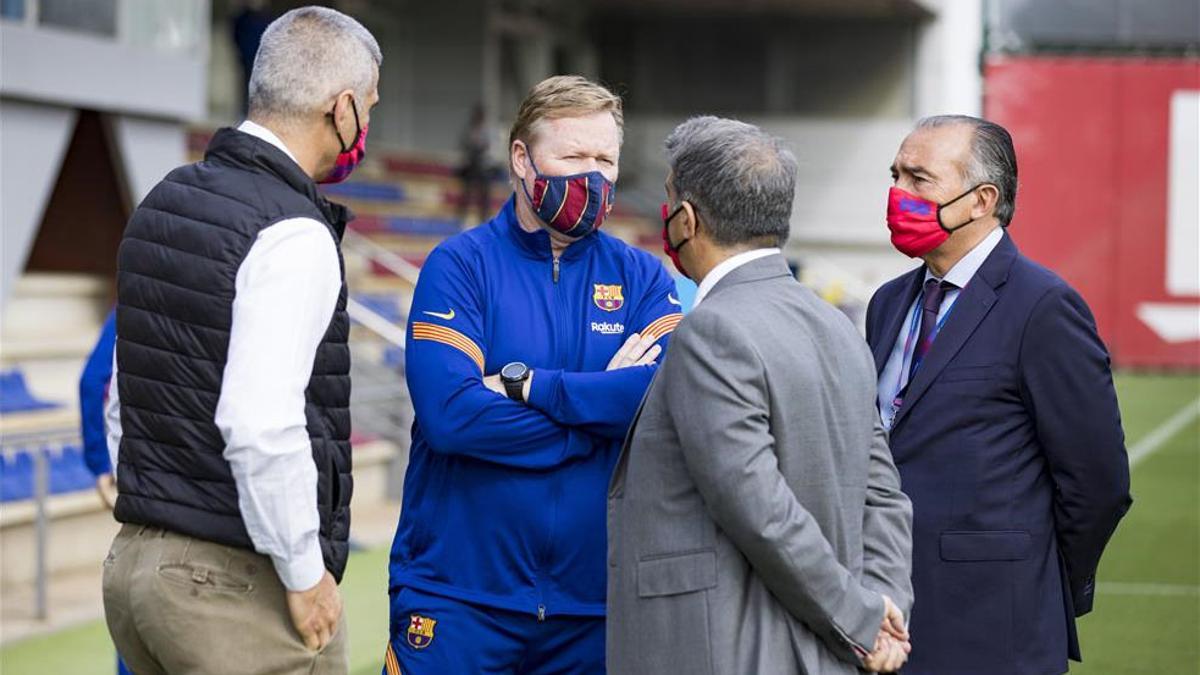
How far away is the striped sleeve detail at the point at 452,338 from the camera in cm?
314

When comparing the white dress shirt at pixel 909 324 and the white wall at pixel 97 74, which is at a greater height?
the white wall at pixel 97 74

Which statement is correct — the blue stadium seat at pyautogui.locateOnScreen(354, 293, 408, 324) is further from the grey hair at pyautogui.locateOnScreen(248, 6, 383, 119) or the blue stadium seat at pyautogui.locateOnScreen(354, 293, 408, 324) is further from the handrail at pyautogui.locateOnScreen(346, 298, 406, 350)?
the grey hair at pyautogui.locateOnScreen(248, 6, 383, 119)

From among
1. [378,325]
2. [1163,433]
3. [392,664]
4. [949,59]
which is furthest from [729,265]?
[949,59]

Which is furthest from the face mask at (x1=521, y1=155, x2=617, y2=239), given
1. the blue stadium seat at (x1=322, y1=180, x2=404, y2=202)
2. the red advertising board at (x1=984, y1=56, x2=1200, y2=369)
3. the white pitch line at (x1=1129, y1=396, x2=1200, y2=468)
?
the red advertising board at (x1=984, y1=56, x2=1200, y2=369)

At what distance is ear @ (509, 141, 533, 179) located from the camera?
324 centimetres

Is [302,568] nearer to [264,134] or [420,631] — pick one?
[420,631]

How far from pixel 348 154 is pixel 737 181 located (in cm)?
71

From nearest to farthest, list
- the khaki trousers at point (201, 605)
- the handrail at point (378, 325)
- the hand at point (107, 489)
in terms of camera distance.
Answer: the khaki trousers at point (201, 605) < the hand at point (107, 489) < the handrail at point (378, 325)

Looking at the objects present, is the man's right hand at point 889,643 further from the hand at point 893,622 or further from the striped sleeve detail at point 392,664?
the striped sleeve detail at point 392,664

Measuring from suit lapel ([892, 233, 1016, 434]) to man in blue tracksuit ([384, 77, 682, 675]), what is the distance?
534mm

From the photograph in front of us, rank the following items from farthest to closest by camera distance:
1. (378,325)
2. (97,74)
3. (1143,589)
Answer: (378,325) → (97,74) → (1143,589)

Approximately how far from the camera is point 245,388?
252 cm

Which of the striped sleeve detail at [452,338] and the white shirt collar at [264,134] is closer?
the white shirt collar at [264,134]

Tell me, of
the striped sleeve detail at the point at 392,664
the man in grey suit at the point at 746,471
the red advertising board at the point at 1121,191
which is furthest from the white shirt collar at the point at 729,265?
the red advertising board at the point at 1121,191
